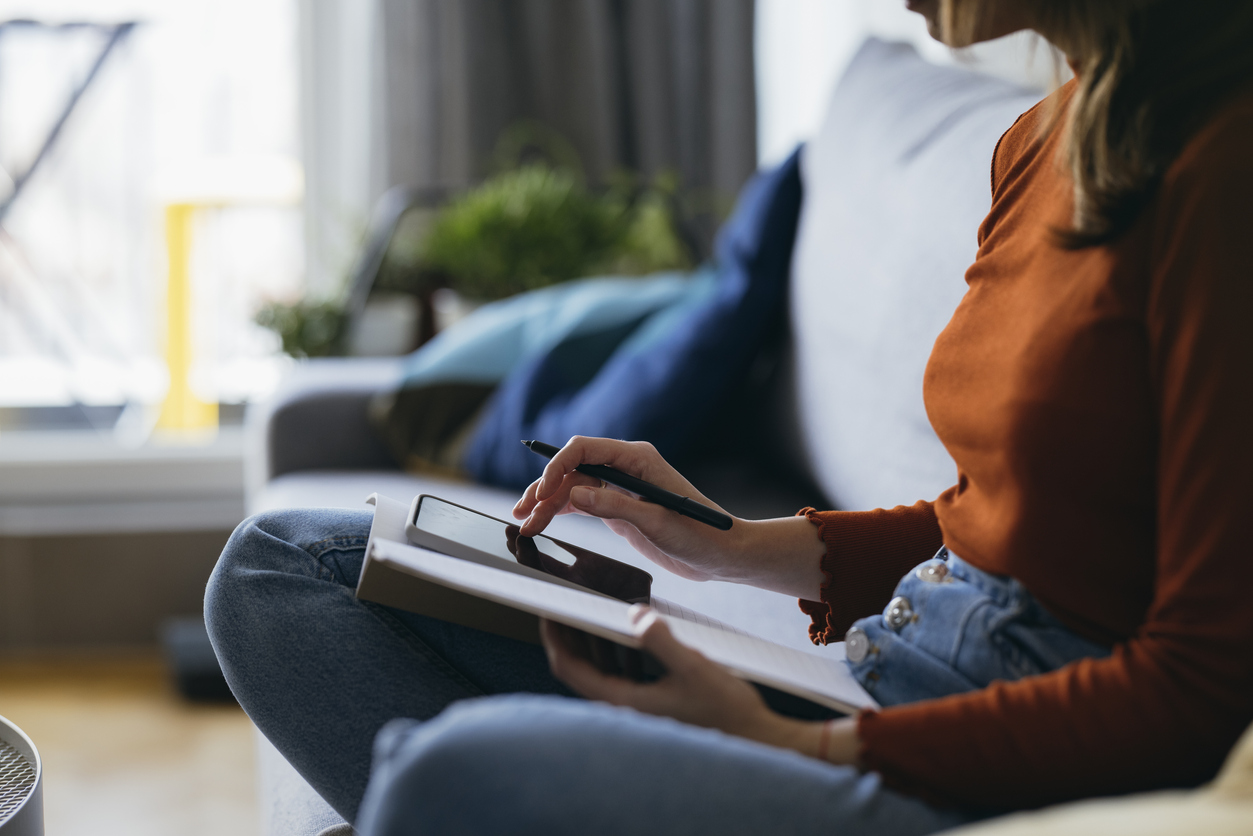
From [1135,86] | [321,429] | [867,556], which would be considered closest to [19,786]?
[867,556]

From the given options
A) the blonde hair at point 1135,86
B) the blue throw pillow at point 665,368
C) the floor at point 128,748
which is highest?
the blonde hair at point 1135,86

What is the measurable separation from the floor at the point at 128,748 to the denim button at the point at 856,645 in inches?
42.8

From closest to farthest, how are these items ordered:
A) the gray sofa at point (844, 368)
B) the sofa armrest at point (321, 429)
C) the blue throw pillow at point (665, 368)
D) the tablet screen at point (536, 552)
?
the tablet screen at point (536, 552)
the gray sofa at point (844, 368)
the blue throw pillow at point (665, 368)
the sofa armrest at point (321, 429)

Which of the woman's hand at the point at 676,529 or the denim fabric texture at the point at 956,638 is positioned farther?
the woman's hand at the point at 676,529

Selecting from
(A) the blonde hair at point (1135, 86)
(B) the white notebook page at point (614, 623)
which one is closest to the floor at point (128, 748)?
(B) the white notebook page at point (614, 623)

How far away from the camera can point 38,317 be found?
257cm

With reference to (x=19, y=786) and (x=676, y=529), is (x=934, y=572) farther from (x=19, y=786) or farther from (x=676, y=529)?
(x=19, y=786)

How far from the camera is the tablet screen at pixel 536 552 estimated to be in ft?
2.38

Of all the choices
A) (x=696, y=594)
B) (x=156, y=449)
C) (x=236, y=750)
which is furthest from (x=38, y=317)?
(x=696, y=594)

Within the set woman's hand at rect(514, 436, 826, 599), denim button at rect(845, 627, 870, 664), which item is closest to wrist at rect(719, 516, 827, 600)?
woman's hand at rect(514, 436, 826, 599)

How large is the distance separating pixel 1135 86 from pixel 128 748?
169cm

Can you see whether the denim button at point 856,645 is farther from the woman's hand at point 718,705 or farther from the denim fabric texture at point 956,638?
the woman's hand at point 718,705

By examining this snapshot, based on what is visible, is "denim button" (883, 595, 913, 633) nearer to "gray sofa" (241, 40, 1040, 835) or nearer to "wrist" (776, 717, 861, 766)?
"wrist" (776, 717, 861, 766)

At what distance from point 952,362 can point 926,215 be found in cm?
43
